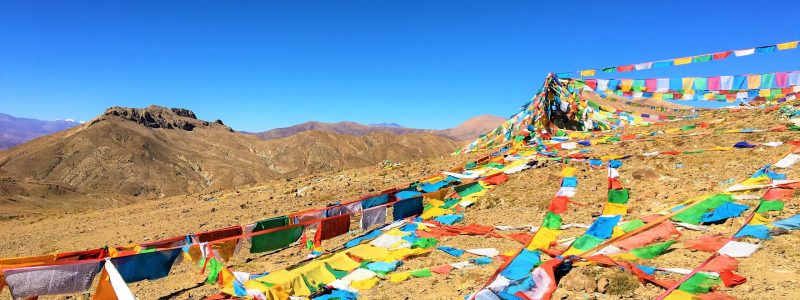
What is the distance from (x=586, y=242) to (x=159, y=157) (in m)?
71.5

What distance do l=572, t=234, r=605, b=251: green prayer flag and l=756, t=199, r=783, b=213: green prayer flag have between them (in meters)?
2.35

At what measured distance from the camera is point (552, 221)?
755cm

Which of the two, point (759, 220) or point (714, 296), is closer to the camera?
point (714, 296)

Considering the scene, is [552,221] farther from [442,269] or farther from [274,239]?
[274,239]

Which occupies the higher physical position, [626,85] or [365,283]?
[626,85]

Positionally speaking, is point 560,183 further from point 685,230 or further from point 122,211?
point 122,211

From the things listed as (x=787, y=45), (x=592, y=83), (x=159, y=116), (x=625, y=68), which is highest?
(x=159, y=116)

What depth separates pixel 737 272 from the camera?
15.6 ft

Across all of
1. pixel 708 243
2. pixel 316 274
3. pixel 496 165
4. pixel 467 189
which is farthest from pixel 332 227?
pixel 496 165

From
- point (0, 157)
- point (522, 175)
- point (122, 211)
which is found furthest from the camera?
point (0, 157)

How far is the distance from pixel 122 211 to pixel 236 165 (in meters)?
55.6

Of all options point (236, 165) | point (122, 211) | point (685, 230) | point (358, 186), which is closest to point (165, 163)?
point (236, 165)

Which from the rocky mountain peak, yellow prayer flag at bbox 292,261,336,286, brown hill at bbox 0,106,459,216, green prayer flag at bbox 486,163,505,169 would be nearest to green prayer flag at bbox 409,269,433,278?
yellow prayer flag at bbox 292,261,336,286

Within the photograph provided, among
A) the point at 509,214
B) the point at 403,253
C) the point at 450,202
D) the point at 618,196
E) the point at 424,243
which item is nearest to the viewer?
the point at 403,253
